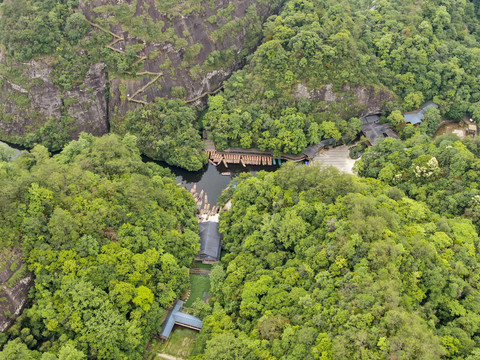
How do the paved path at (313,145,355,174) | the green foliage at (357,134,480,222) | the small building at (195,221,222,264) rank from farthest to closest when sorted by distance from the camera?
the paved path at (313,145,355,174), the small building at (195,221,222,264), the green foliage at (357,134,480,222)

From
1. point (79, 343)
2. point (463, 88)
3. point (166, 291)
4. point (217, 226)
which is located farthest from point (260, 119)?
point (79, 343)

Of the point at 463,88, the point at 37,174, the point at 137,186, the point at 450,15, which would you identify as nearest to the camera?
the point at 37,174

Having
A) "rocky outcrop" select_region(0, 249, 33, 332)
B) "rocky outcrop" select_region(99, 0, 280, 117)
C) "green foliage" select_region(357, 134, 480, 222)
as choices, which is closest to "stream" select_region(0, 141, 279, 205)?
"rocky outcrop" select_region(99, 0, 280, 117)

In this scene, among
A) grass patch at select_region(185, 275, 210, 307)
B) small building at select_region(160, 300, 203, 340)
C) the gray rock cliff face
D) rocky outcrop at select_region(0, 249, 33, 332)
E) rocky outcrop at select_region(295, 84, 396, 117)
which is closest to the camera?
rocky outcrop at select_region(0, 249, 33, 332)

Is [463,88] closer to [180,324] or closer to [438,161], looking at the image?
[438,161]

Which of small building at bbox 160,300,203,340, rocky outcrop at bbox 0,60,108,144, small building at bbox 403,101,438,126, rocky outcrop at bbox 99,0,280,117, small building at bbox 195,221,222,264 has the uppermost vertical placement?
rocky outcrop at bbox 99,0,280,117

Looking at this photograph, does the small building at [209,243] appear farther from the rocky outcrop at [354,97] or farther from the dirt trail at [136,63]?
the rocky outcrop at [354,97]

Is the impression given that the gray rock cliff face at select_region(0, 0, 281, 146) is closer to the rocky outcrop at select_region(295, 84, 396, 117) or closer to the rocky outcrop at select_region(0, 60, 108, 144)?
the rocky outcrop at select_region(0, 60, 108, 144)

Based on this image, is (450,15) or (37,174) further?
(450,15)

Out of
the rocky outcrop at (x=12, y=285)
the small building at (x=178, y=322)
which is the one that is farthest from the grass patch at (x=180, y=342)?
the rocky outcrop at (x=12, y=285)
